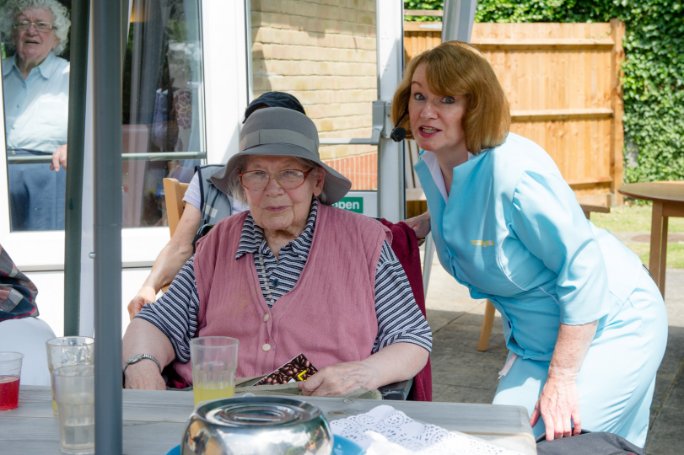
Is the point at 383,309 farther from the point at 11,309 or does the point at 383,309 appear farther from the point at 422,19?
the point at 422,19

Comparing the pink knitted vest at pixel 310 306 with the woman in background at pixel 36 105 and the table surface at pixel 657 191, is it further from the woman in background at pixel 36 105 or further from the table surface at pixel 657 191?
the table surface at pixel 657 191

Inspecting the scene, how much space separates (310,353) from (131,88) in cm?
295

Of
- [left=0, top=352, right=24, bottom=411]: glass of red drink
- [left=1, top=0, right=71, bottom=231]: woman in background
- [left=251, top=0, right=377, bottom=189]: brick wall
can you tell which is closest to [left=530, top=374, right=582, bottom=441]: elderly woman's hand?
[left=0, top=352, right=24, bottom=411]: glass of red drink

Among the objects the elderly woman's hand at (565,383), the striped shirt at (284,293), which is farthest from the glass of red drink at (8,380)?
the elderly woman's hand at (565,383)

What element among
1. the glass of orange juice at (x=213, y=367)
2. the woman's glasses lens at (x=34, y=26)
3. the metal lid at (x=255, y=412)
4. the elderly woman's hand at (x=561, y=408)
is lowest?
the elderly woman's hand at (x=561, y=408)

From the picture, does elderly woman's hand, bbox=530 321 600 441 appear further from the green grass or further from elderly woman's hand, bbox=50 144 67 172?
the green grass

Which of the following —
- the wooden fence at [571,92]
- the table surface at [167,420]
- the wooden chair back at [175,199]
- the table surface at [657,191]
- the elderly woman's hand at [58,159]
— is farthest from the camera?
the wooden fence at [571,92]

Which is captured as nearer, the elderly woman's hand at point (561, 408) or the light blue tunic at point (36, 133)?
the elderly woman's hand at point (561, 408)

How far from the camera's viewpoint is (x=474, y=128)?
93.6 inches

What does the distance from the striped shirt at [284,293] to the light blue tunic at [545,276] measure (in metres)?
0.22

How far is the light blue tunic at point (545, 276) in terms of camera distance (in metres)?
2.22

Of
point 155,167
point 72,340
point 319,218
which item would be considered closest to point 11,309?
point 319,218

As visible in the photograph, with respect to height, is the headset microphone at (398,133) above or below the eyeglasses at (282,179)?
above

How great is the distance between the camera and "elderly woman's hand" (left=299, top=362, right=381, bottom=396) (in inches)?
81.4
